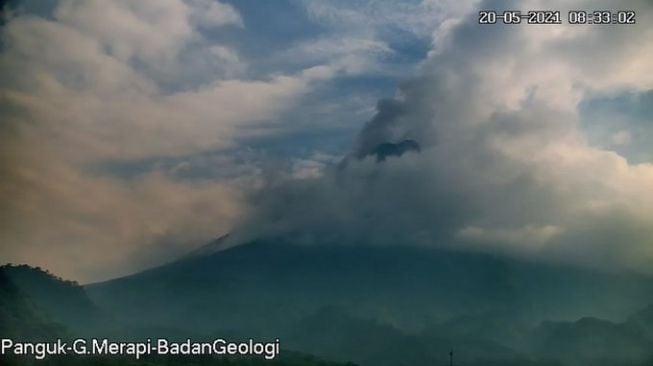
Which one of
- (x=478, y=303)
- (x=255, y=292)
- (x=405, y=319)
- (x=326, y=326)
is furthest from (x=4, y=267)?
(x=478, y=303)

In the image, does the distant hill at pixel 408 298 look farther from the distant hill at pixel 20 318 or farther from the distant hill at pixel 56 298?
the distant hill at pixel 20 318

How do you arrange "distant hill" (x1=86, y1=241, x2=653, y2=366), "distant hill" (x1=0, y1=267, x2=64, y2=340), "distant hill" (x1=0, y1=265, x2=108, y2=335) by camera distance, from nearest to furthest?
"distant hill" (x1=0, y1=267, x2=64, y2=340), "distant hill" (x1=0, y1=265, x2=108, y2=335), "distant hill" (x1=86, y1=241, x2=653, y2=366)

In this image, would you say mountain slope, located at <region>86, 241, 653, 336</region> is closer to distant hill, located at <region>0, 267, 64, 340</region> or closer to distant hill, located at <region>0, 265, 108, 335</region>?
distant hill, located at <region>0, 265, 108, 335</region>

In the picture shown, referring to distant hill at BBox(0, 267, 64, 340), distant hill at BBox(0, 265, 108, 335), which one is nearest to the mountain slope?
distant hill at BBox(0, 265, 108, 335)

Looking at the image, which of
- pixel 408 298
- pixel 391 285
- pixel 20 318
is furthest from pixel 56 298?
pixel 408 298

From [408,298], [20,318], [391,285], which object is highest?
[391,285]

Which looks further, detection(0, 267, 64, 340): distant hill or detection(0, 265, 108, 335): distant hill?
detection(0, 265, 108, 335): distant hill

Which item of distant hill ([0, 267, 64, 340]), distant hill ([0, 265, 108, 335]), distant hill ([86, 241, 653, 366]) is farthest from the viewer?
distant hill ([86, 241, 653, 366])

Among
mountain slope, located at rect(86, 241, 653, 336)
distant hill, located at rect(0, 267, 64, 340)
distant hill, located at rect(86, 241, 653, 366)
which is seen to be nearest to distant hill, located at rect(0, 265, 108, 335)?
distant hill, located at rect(0, 267, 64, 340)

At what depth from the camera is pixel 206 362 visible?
21.7 ft

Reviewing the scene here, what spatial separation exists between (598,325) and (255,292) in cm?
321

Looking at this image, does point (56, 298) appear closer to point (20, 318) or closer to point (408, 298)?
point (20, 318)

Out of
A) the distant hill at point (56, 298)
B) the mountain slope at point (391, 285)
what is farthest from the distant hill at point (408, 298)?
the distant hill at point (56, 298)

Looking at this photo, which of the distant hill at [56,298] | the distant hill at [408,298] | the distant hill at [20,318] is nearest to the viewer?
the distant hill at [20,318]
